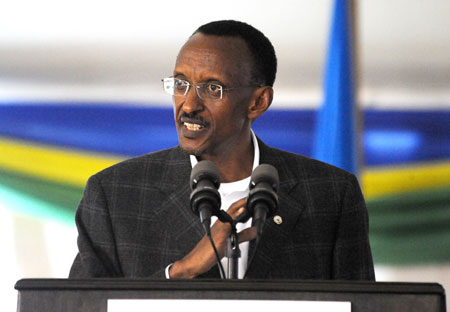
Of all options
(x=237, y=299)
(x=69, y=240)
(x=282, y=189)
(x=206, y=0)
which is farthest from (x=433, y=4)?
(x=237, y=299)

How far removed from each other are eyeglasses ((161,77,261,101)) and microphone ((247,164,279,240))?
657 mm

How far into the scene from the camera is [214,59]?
2285mm

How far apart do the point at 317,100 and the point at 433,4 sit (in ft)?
2.26

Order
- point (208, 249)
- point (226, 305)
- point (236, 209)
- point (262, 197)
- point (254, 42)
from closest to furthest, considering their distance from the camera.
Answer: point (226, 305)
point (262, 197)
point (236, 209)
point (208, 249)
point (254, 42)

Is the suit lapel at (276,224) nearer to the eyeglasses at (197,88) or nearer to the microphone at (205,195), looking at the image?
the eyeglasses at (197,88)

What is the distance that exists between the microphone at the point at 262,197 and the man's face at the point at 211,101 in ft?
2.06

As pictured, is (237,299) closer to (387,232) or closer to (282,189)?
Result: (282,189)

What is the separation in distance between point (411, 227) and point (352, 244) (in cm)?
118

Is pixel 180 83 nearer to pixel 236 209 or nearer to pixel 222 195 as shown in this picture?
pixel 222 195

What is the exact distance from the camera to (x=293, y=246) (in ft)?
7.52

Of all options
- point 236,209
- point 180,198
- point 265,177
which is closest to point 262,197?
point 265,177

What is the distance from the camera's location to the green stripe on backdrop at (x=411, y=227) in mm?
3387

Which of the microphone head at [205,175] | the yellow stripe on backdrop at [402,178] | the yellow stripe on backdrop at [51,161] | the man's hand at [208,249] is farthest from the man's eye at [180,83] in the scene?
the yellow stripe on backdrop at [402,178]

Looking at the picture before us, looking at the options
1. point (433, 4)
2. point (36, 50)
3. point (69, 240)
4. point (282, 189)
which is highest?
point (433, 4)
